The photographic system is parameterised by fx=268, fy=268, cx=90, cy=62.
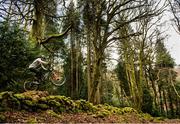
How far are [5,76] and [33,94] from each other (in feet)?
8.23

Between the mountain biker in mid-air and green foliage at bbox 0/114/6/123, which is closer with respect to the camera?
green foliage at bbox 0/114/6/123

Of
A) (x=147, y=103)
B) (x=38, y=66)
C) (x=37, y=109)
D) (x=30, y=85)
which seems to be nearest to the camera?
(x=37, y=109)

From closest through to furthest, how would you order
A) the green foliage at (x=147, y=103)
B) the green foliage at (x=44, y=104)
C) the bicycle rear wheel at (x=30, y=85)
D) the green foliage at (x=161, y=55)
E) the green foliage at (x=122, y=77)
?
1. the green foliage at (x=44, y=104)
2. the bicycle rear wheel at (x=30, y=85)
3. the green foliage at (x=161, y=55)
4. the green foliage at (x=147, y=103)
5. the green foliage at (x=122, y=77)

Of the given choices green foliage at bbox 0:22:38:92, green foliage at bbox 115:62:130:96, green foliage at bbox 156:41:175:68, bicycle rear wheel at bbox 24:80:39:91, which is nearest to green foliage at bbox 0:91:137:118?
bicycle rear wheel at bbox 24:80:39:91

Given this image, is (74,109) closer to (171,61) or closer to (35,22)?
(35,22)

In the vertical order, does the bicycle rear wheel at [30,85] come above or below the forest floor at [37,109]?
above

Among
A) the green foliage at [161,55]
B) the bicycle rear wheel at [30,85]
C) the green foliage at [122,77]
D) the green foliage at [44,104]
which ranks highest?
the green foliage at [161,55]

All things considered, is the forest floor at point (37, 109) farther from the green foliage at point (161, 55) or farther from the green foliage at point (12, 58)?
the green foliage at point (161, 55)

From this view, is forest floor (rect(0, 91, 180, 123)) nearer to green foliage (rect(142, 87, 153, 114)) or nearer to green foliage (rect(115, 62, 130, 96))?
green foliage (rect(142, 87, 153, 114))

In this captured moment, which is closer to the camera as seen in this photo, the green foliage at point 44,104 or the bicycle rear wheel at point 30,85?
the green foliage at point 44,104

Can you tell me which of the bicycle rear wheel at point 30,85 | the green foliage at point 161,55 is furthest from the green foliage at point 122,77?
the bicycle rear wheel at point 30,85

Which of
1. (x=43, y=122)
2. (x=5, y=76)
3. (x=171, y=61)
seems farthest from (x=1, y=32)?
(x=171, y=61)

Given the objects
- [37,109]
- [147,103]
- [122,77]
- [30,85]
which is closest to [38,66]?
[30,85]

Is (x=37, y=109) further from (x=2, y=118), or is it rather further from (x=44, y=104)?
(x=2, y=118)
